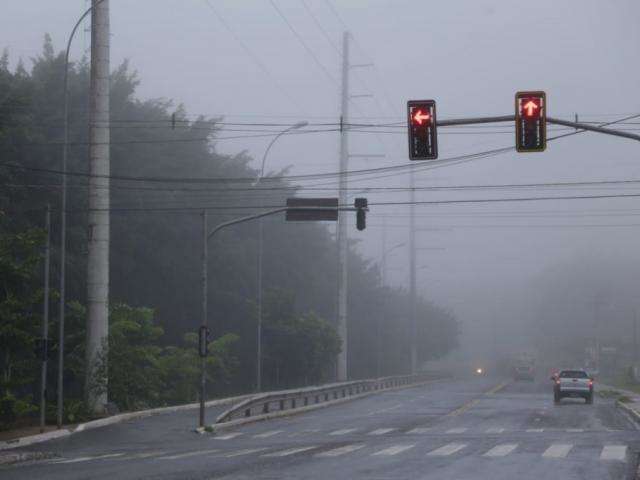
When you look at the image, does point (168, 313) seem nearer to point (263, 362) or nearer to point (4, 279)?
point (263, 362)

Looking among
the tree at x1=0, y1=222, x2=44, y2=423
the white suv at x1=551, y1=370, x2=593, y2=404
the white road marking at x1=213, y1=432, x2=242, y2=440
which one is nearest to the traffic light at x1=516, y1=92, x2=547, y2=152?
the tree at x1=0, y1=222, x2=44, y2=423

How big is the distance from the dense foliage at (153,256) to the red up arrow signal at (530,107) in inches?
647

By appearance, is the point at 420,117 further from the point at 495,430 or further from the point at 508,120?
the point at 495,430

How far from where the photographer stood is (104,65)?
3928 cm

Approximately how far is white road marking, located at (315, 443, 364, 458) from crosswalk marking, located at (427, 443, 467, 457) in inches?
83.2

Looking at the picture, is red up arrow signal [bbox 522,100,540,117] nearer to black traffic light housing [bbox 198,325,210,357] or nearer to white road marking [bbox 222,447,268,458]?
white road marking [bbox 222,447,268,458]

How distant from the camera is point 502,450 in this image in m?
28.3

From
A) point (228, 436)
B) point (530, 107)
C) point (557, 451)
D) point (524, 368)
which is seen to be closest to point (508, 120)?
point (530, 107)

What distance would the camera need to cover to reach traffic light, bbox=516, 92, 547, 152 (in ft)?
70.1

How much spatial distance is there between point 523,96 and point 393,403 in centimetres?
3913

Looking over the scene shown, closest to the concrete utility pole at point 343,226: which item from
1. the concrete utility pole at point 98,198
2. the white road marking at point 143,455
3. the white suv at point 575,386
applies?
the white suv at point 575,386

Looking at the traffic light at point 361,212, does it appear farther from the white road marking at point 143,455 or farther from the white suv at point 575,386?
the white suv at point 575,386

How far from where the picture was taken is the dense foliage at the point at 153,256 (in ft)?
145

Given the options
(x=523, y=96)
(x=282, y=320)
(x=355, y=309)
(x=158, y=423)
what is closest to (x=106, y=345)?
(x=158, y=423)
